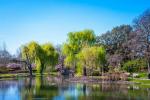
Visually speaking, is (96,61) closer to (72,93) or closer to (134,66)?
(134,66)

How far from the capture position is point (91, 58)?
64.4m

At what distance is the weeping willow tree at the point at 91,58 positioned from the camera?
64.2 metres

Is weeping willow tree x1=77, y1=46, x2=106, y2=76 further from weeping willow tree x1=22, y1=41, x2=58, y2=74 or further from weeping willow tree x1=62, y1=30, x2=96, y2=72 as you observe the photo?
weeping willow tree x1=22, y1=41, x2=58, y2=74

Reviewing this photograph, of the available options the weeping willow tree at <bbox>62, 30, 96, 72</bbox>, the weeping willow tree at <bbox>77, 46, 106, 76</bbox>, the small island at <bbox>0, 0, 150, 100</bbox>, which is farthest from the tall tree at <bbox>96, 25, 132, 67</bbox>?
the weeping willow tree at <bbox>77, 46, 106, 76</bbox>

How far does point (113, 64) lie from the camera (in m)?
75.4

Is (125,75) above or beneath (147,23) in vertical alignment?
beneath

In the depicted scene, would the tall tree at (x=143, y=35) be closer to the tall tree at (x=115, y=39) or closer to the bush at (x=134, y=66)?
the bush at (x=134, y=66)

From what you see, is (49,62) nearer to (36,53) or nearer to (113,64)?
(36,53)

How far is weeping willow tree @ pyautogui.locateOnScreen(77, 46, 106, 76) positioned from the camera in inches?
2528

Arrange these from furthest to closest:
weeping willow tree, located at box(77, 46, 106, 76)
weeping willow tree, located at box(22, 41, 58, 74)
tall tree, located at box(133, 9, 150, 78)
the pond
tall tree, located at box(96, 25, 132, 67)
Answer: tall tree, located at box(96, 25, 132, 67)
weeping willow tree, located at box(22, 41, 58, 74)
weeping willow tree, located at box(77, 46, 106, 76)
tall tree, located at box(133, 9, 150, 78)
the pond

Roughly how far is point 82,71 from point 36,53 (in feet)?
61.0

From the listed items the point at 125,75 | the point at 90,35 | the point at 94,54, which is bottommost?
the point at 125,75

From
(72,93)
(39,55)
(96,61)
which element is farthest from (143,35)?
(39,55)

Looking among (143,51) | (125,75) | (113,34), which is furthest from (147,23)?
(113,34)
